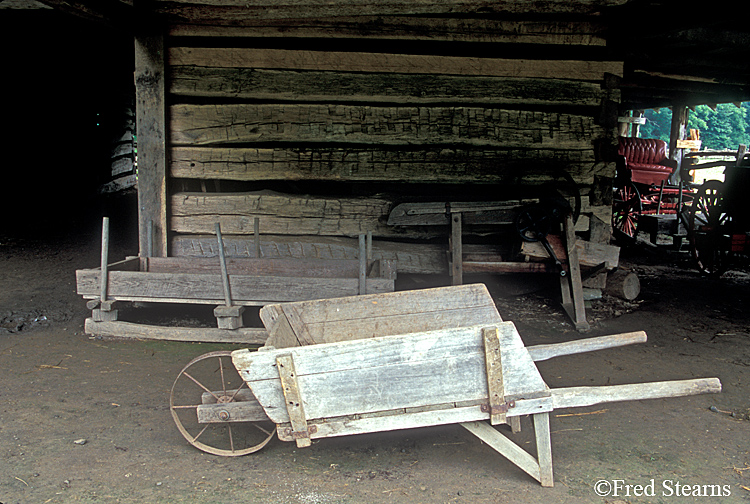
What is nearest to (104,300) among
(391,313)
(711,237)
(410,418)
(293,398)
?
(391,313)

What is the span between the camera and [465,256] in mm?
5285

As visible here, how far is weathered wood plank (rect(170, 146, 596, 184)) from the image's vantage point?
5.25 m

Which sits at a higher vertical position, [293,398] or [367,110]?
[367,110]

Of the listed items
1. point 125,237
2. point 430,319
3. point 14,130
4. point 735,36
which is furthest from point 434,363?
point 14,130

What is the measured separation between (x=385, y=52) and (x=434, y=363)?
12.3ft

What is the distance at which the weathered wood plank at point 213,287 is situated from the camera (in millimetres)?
4355

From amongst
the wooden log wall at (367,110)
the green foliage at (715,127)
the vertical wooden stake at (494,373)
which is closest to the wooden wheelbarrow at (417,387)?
the vertical wooden stake at (494,373)

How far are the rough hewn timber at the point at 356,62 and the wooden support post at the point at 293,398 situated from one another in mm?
3555

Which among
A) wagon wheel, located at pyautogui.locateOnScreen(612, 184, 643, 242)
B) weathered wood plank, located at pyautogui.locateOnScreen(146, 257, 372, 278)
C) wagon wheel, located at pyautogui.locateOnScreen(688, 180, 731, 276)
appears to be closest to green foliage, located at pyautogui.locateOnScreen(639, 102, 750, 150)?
wagon wheel, located at pyautogui.locateOnScreen(612, 184, 643, 242)

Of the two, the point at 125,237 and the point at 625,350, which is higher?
the point at 125,237

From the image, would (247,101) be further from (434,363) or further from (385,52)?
(434,363)

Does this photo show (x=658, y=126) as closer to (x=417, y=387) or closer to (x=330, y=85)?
(x=330, y=85)

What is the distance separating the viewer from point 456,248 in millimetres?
4980

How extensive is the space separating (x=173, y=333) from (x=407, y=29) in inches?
135
